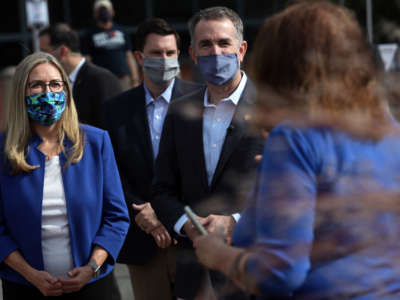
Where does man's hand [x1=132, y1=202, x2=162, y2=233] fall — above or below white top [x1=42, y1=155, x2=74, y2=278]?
below

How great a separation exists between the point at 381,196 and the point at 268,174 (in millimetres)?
239

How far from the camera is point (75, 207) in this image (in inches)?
110

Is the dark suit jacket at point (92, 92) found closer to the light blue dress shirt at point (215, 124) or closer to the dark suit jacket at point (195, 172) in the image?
the dark suit jacket at point (195, 172)

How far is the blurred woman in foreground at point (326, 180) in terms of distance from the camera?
1.40 m

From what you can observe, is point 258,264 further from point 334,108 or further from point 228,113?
point 228,113

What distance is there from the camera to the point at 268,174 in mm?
1446

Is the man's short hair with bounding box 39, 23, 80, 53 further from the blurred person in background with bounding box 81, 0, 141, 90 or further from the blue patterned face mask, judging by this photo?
the blurred person in background with bounding box 81, 0, 141, 90

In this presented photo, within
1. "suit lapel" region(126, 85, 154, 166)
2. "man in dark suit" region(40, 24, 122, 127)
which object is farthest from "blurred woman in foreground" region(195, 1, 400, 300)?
"man in dark suit" region(40, 24, 122, 127)

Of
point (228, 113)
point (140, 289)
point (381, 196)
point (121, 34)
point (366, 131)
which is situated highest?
point (366, 131)

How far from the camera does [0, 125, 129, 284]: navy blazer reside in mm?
2748

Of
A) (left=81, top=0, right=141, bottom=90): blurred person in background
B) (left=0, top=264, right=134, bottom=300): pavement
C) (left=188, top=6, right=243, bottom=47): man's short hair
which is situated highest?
(left=188, top=6, right=243, bottom=47): man's short hair

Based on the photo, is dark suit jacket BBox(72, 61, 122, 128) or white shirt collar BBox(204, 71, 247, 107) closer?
white shirt collar BBox(204, 71, 247, 107)

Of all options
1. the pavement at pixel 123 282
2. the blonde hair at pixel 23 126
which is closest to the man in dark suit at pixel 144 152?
the blonde hair at pixel 23 126

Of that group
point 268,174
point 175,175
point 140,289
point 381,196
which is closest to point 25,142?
point 175,175
